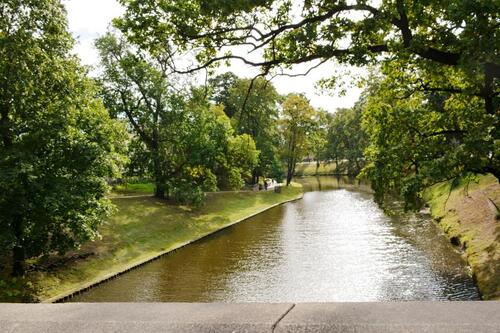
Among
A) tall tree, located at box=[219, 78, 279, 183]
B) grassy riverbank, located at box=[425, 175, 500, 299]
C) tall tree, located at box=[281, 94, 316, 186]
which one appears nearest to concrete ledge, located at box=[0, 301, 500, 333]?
grassy riverbank, located at box=[425, 175, 500, 299]

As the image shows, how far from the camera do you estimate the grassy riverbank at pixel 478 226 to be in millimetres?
19188

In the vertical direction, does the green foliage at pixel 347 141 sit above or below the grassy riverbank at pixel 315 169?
above

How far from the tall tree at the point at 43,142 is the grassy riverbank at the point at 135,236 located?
1.98m

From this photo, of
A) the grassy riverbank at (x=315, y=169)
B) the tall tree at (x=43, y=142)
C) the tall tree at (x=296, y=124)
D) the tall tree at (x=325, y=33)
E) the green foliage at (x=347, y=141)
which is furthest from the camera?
the grassy riverbank at (x=315, y=169)

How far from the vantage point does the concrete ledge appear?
3010 millimetres

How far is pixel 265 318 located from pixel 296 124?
71964 millimetres

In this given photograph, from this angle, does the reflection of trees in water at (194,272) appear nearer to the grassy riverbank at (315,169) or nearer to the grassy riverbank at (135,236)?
the grassy riverbank at (135,236)

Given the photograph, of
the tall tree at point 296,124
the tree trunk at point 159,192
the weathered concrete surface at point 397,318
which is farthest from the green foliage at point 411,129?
the tall tree at point 296,124

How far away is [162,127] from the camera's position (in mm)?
43688

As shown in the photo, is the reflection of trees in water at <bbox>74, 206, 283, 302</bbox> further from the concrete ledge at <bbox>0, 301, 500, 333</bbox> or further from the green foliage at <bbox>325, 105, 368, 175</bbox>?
the green foliage at <bbox>325, 105, 368, 175</bbox>

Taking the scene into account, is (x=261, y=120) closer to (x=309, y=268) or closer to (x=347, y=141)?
(x=309, y=268)

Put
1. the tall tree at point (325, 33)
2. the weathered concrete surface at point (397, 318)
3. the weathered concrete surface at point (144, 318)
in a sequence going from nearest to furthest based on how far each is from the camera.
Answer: the weathered concrete surface at point (397, 318) → the weathered concrete surface at point (144, 318) → the tall tree at point (325, 33)

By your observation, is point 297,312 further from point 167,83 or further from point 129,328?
point 167,83

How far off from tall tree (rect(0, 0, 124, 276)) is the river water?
13.5ft
